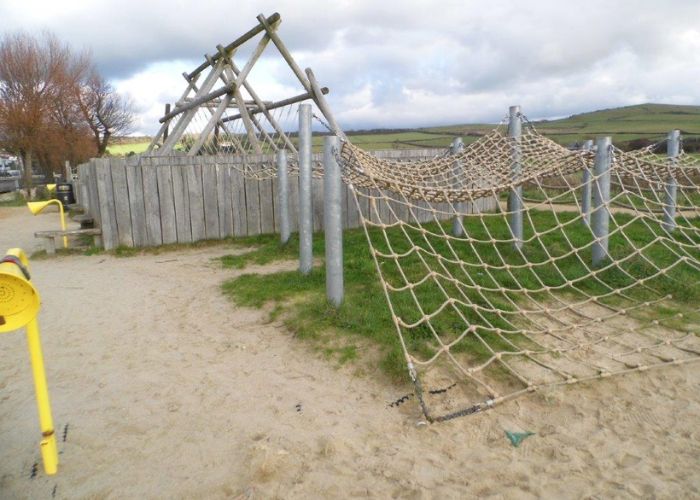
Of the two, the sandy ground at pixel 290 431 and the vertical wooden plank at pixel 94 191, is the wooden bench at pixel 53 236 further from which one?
the sandy ground at pixel 290 431

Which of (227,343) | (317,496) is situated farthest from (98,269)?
(317,496)

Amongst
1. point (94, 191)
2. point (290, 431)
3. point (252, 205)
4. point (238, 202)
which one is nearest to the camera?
point (290, 431)

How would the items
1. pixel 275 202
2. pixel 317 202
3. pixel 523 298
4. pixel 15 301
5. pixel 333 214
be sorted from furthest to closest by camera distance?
pixel 317 202, pixel 275 202, pixel 523 298, pixel 333 214, pixel 15 301

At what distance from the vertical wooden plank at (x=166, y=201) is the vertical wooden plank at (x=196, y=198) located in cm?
25

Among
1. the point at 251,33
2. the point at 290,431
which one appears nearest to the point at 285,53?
the point at 251,33

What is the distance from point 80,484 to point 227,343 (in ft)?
5.53

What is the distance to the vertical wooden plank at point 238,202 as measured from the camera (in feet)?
26.1

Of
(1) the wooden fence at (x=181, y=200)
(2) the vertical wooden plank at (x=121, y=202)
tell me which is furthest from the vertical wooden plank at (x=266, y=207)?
(2) the vertical wooden plank at (x=121, y=202)

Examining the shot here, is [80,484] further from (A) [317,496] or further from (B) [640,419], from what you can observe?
(B) [640,419]

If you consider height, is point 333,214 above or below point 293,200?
above

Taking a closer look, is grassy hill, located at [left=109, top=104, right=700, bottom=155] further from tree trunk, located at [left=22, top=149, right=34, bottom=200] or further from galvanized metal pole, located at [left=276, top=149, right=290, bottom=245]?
galvanized metal pole, located at [left=276, top=149, right=290, bottom=245]

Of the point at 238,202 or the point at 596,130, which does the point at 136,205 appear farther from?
the point at 596,130

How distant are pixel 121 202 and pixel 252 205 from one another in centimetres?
182

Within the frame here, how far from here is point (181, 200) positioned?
25.0ft
